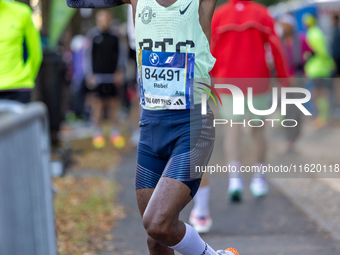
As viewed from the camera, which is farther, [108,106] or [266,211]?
[108,106]

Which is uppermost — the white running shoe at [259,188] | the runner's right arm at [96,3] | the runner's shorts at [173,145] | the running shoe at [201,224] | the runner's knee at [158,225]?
the runner's right arm at [96,3]

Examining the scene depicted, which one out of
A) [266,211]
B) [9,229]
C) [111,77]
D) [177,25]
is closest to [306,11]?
[111,77]

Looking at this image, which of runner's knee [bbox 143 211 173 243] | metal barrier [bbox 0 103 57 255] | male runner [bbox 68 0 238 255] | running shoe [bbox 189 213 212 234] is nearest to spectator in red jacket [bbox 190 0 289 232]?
running shoe [bbox 189 213 212 234]

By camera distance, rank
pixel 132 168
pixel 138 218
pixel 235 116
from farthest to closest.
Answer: pixel 132 168 → pixel 235 116 → pixel 138 218

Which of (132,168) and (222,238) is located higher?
(222,238)

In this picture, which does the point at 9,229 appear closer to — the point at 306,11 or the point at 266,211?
the point at 266,211

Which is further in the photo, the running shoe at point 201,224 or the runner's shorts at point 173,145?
the running shoe at point 201,224

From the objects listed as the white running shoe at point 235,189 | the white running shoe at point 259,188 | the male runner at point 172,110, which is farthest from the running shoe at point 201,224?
the male runner at point 172,110

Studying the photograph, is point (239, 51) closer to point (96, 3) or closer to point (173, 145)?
point (96, 3)

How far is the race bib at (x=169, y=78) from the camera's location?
3.03 metres

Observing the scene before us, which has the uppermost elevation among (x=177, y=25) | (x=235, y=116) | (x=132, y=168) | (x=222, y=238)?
(x=177, y=25)

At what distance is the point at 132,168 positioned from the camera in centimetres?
824

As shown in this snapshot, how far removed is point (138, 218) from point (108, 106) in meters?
5.31

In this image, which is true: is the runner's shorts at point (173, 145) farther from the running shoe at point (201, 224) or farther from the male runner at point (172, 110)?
the running shoe at point (201, 224)
